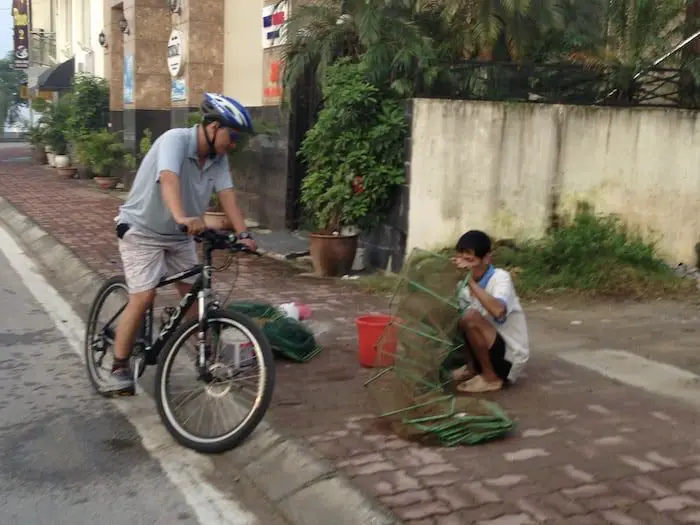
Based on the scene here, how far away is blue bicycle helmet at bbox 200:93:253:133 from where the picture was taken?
4.60 m

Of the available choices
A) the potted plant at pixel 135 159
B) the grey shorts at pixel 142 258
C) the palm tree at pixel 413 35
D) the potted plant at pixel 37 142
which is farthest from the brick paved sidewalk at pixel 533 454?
the potted plant at pixel 37 142

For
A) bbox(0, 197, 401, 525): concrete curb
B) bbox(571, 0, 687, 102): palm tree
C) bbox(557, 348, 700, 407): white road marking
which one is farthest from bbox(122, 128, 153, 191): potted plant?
bbox(0, 197, 401, 525): concrete curb

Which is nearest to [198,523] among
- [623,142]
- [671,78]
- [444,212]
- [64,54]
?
[444,212]

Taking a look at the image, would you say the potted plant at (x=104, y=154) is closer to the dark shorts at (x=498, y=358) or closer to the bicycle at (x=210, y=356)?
the bicycle at (x=210, y=356)

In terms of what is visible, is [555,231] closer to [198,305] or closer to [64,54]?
[198,305]

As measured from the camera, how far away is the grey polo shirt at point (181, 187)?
15.6 ft

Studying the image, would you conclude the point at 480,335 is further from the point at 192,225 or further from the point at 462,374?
the point at 192,225

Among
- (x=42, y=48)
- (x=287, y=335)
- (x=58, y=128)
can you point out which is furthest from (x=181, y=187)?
(x=42, y=48)

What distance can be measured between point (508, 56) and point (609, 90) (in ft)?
3.86

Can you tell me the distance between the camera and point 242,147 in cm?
→ 1243

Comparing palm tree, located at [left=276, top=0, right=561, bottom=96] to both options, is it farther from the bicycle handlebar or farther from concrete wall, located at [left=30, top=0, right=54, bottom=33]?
concrete wall, located at [left=30, top=0, right=54, bottom=33]

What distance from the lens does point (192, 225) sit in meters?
4.38

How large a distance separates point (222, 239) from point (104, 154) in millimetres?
14493

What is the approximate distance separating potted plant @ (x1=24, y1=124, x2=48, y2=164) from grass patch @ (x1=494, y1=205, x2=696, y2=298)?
1813cm
